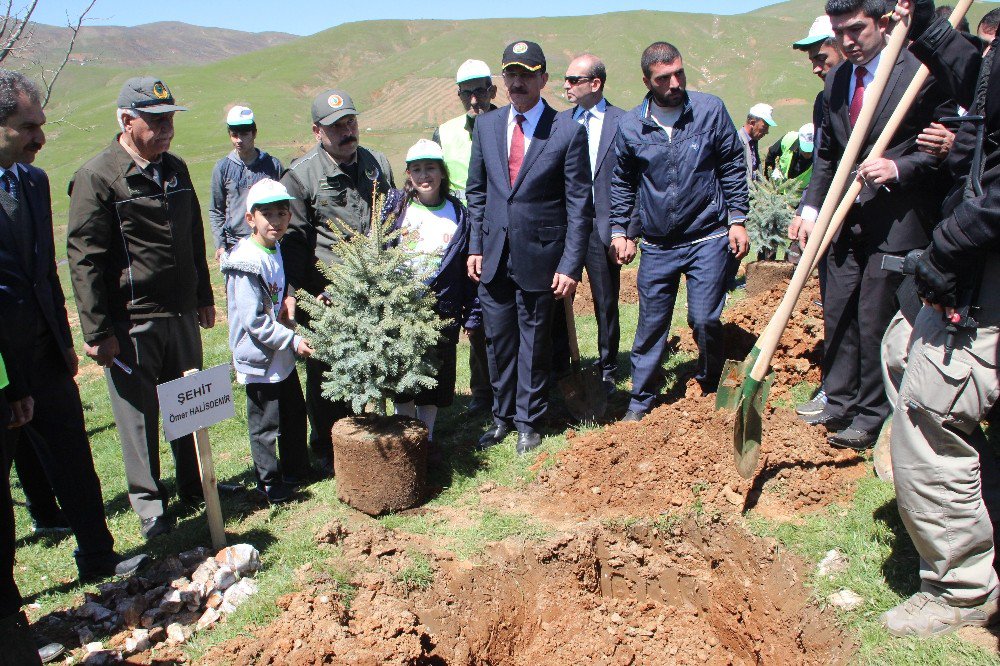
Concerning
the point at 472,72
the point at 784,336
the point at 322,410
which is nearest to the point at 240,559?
the point at 322,410

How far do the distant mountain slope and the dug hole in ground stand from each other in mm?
73467

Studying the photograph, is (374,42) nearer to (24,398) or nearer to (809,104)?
(809,104)

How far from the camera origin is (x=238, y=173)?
7.53m

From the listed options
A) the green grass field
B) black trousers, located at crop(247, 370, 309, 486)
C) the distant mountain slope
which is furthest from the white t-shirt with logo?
the distant mountain slope

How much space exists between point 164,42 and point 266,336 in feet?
313

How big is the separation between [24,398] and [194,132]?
98.0 feet

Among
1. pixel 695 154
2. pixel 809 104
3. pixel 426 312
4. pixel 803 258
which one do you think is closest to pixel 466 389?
pixel 426 312

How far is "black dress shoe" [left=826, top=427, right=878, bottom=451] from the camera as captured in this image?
4.51 metres

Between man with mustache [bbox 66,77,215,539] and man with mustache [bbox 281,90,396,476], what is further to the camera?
man with mustache [bbox 281,90,396,476]

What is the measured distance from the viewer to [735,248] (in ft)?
16.6

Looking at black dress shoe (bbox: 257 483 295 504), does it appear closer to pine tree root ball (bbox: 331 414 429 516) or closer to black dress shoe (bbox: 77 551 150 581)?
pine tree root ball (bbox: 331 414 429 516)

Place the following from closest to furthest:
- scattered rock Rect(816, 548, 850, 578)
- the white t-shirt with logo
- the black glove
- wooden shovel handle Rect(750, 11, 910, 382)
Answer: the black glove < scattered rock Rect(816, 548, 850, 578) < wooden shovel handle Rect(750, 11, 910, 382) < the white t-shirt with logo

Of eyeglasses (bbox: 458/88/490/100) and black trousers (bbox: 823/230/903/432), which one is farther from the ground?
eyeglasses (bbox: 458/88/490/100)

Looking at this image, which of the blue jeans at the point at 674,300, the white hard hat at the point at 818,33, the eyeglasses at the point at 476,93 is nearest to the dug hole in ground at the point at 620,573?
the blue jeans at the point at 674,300
